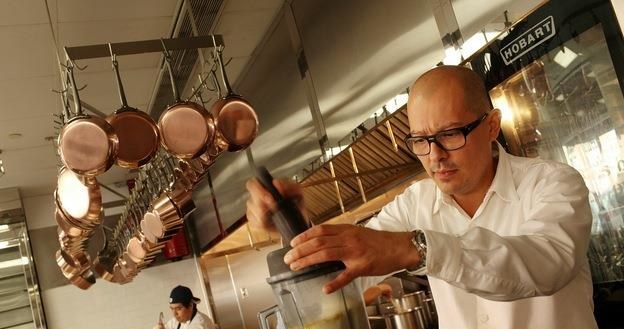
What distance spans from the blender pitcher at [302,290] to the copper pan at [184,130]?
1.63 m

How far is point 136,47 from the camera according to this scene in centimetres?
269

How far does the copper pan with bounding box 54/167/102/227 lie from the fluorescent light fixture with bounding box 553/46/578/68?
2.41 m

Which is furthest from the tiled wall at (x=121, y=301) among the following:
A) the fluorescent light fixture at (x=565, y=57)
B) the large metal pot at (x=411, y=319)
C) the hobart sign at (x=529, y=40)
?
the fluorescent light fixture at (x=565, y=57)

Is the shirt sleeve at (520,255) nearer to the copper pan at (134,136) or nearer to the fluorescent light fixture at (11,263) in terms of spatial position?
the copper pan at (134,136)

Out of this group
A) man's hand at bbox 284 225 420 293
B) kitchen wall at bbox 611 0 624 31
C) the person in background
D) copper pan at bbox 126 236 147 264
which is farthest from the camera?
the person in background

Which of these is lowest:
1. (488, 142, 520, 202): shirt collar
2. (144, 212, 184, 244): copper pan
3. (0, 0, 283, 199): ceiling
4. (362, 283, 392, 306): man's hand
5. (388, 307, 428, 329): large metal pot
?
(388, 307, 428, 329): large metal pot

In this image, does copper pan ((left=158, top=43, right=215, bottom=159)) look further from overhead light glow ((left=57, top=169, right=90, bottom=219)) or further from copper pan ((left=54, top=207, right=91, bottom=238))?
copper pan ((left=54, top=207, right=91, bottom=238))

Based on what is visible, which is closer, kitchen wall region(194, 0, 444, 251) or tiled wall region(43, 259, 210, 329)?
kitchen wall region(194, 0, 444, 251)

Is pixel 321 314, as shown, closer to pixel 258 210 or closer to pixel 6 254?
pixel 258 210

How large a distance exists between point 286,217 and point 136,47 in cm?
186

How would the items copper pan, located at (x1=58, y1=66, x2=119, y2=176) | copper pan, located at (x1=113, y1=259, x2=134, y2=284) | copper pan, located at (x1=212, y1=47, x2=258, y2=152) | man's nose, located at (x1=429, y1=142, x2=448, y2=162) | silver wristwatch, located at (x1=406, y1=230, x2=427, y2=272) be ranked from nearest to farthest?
1. silver wristwatch, located at (x1=406, y1=230, x2=427, y2=272)
2. man's nose, located at (x1=429, y1=142, x2=448, y2=162)
3. copper pan, located at (x1=58, y1=66, x2=119, y2=176)
4. copper pan, located at (x1=212, y1=47, x2=258, y2=152)
5. copper pan, located at (x1=113, y1=259, x2=134, y2=284)

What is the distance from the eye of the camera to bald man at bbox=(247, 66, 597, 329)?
103cm

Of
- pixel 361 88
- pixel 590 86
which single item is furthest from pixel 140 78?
pixel 590 86

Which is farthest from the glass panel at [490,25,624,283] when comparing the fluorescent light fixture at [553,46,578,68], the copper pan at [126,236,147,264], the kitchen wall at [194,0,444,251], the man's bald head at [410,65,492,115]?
the copper pan at [126,236,147,264]
